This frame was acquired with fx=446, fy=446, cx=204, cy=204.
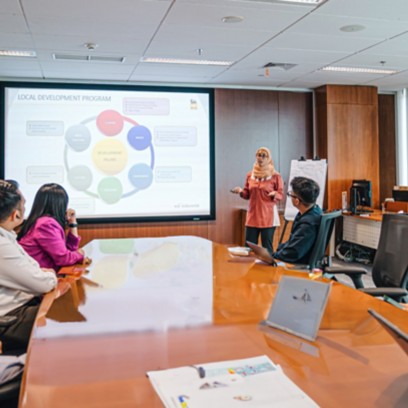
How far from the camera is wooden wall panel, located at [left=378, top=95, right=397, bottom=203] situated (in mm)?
7473

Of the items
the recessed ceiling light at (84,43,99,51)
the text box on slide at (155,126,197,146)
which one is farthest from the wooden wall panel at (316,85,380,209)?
the recessed ceiling light at (84,43,99,51)

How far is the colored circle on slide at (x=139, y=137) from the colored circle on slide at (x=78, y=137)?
0.57 metres

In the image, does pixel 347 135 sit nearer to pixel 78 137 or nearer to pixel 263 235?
pixel 263 235

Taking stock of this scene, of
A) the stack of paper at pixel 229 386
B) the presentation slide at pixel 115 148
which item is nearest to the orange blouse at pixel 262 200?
the presentation slide at pixel 115 148

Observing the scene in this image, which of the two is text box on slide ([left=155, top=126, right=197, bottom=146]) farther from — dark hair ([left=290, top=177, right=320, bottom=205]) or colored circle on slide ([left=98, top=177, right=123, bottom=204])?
dark hair ([left=290, top=177, right=320, bottom=205])

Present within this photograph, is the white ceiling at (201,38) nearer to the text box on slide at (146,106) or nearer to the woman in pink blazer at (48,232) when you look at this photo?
the text box on slide at (146,106)

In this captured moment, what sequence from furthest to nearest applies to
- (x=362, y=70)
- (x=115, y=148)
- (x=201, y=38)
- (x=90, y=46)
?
(x=115, y=148), (x=362, y=70), (x=90, y=46), (x=201, y=38)

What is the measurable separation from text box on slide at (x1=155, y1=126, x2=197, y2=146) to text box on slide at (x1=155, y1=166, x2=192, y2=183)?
346 mm

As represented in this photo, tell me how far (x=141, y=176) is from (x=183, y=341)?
5.00m

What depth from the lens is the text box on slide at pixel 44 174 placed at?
6.02 m

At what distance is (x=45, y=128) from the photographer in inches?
238

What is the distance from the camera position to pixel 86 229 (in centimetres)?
617

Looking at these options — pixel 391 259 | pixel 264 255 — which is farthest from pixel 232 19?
pixel 391 259

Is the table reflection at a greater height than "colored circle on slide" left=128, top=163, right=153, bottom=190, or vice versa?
"colored circle on slide" left=128, top=163, right=153, bottom=190
